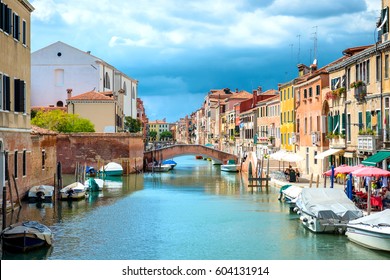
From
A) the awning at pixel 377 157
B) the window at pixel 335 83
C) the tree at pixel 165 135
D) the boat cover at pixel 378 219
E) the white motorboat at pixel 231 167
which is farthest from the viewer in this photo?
the tree at pixel 165 135

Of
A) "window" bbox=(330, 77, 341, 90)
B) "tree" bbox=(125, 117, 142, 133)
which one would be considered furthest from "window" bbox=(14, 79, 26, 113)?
"tree" bbox=(125, 117, 142, 133)

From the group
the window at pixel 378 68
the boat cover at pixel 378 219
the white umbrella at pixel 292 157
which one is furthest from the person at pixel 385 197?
the white umbrella at pixel 292 157

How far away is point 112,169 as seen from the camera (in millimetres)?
36375

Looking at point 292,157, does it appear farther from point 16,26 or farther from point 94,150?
point 16,26

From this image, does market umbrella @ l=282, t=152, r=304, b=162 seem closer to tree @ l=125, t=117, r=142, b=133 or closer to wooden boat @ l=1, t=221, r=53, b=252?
wooden boat @ l=1, t=221, r=53, b=252

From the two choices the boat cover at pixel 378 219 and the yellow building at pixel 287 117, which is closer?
the boat cover at pixel 378 219

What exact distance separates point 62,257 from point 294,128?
2190 centimetres

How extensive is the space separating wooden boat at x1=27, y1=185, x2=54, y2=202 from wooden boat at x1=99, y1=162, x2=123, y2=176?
47.9ft

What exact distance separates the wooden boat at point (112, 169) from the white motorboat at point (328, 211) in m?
21.2

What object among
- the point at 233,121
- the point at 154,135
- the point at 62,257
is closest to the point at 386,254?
the point at 62,257

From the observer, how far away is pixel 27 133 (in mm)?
20188

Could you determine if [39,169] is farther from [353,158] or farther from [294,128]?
[294,128]

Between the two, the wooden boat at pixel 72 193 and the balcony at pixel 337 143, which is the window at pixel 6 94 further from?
the balcony at pixel 337 143

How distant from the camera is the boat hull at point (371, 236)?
39.7 ft
